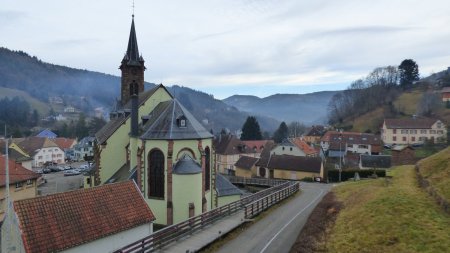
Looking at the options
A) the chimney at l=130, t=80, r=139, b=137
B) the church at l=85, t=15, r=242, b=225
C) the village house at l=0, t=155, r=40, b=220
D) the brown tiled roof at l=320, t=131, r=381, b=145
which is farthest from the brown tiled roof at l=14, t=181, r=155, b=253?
the brown tiled roof at l=320, t=131, r=381, b=145

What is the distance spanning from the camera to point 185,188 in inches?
986

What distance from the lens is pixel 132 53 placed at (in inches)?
1625

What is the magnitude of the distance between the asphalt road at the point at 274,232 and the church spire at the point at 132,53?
2428 centimetres

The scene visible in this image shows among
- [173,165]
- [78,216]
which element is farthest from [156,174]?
[78,216]

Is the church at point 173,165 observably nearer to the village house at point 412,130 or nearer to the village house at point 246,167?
the village house at point 246,167

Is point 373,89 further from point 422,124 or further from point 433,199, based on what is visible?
point 433,199

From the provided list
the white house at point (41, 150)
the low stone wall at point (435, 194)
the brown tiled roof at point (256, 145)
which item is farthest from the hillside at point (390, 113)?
the white house at point (41, 150)

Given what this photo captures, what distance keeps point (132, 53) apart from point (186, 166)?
21328 mm

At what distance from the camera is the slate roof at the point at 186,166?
985 inches

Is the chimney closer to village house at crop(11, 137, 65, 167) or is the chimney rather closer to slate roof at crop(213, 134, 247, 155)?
slate roof at crop(213, 134, 247, 155)

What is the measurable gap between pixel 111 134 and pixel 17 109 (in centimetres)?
14766

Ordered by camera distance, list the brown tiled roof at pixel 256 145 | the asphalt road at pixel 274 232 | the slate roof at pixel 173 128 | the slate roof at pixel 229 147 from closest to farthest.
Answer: the asphalt road at pixel 274 232 → the slate roof at pixel 173 128 → the slate roof at pixel 229 147 → the brown tiled roof at pixel 256 145

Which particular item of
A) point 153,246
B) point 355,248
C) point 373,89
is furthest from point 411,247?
point 373,89

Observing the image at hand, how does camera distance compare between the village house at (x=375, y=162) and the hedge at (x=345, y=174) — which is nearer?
the hedge at (x=345, y=174)
